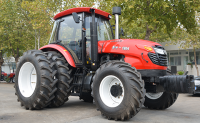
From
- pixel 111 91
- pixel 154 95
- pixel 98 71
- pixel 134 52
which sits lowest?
pixel 154 95

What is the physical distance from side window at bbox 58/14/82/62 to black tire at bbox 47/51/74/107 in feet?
1.56

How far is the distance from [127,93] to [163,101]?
2.28 metres

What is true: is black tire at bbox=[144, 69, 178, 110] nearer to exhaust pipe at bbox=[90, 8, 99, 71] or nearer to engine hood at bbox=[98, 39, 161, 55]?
engine hood at bbox=[98, 39, 161, 55]

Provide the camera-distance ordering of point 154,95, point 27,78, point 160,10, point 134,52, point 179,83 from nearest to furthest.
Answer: point 179,83, point 134,52, point 154,95, point 27,78, point 160,10

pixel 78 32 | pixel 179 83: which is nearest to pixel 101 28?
pixel 78 32

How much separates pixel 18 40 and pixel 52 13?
574cm

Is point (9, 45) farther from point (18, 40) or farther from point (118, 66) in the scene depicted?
point (118, 66)

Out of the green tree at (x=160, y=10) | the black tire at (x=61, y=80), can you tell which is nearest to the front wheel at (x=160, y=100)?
the black tire at (x=61, y=80)

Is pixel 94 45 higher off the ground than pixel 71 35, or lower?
lower

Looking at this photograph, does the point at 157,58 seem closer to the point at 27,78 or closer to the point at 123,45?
the point at 123,45

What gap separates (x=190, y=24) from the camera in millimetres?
13766

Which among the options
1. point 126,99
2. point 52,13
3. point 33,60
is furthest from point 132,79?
point 52,13

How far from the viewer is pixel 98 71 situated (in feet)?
18.2

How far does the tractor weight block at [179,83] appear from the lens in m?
4.90
